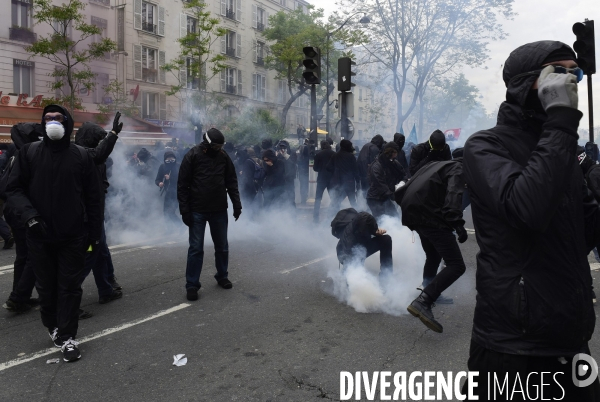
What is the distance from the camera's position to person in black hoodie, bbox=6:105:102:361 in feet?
13.0

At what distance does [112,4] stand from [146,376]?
29.1m

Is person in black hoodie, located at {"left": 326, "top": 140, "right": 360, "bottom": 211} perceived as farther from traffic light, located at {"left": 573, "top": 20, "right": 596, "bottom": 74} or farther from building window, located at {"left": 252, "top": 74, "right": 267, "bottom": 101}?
building window, located at {"left": 252, "top": 74, "right": 267, "bottom": 101}

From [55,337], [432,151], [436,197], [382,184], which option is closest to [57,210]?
[55,337]

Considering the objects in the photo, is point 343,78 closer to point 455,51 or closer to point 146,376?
point 146,376

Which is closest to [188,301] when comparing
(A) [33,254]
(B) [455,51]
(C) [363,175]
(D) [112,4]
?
(A) [33,254]

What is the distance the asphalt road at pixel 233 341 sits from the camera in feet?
11.4

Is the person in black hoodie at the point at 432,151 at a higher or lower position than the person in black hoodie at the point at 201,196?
higher

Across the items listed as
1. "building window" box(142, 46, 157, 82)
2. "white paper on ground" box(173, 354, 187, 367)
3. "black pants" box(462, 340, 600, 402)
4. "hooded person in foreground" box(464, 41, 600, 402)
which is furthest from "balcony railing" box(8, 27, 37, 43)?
"black pants" box(462, 340, 600, 402)

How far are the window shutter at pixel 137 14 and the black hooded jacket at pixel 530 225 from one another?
31.2 m

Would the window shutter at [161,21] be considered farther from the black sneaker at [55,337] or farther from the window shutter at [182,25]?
the black sneaker at [55,337]

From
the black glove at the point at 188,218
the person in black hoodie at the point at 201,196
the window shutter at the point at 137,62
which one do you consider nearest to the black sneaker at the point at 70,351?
the person in black hoodie at the point at 201,196

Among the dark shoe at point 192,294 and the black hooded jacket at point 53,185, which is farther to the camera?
the dark shoe at point 192,294

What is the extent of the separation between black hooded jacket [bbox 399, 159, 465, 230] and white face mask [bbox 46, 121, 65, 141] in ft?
9.15

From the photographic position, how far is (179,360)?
390cm
